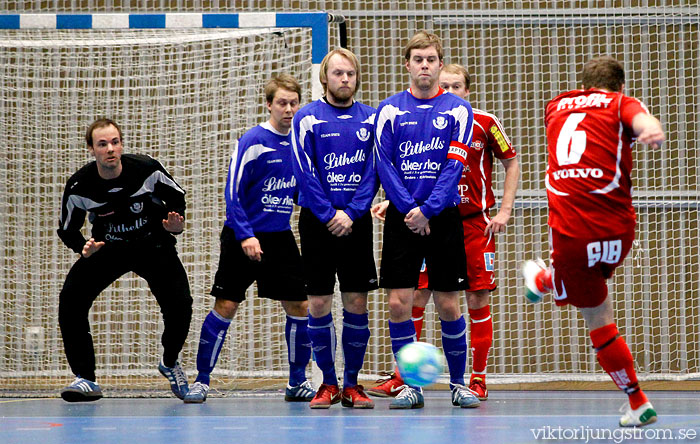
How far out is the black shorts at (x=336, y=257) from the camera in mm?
4312

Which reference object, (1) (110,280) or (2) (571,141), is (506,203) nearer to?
(2) (571,141)

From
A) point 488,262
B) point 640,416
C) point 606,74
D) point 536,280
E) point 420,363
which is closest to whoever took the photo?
point 640,416

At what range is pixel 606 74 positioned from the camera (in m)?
3.50

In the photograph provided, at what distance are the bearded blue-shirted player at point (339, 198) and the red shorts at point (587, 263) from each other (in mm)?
1175

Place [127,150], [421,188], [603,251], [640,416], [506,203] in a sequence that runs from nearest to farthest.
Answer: [640,416]
[603,251]
[421,188]
[506,203]
[127,150]

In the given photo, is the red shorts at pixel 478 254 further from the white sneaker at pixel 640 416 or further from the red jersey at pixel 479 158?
the white sneaker at pixel 640 416

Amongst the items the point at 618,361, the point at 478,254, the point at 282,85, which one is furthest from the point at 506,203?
the point at 618,361

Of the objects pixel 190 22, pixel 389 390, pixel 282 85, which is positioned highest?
pixel 190 22

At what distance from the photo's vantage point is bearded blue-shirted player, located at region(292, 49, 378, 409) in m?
4.31

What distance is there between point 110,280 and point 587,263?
283 centimetres

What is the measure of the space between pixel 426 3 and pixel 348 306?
420cm

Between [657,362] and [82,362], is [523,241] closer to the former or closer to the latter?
[657,362]

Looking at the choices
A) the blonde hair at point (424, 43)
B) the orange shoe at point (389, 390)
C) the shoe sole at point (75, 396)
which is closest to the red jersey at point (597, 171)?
the blonde hair at point (424, 43)

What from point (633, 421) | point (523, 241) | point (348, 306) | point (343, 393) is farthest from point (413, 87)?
point (523, 241)
